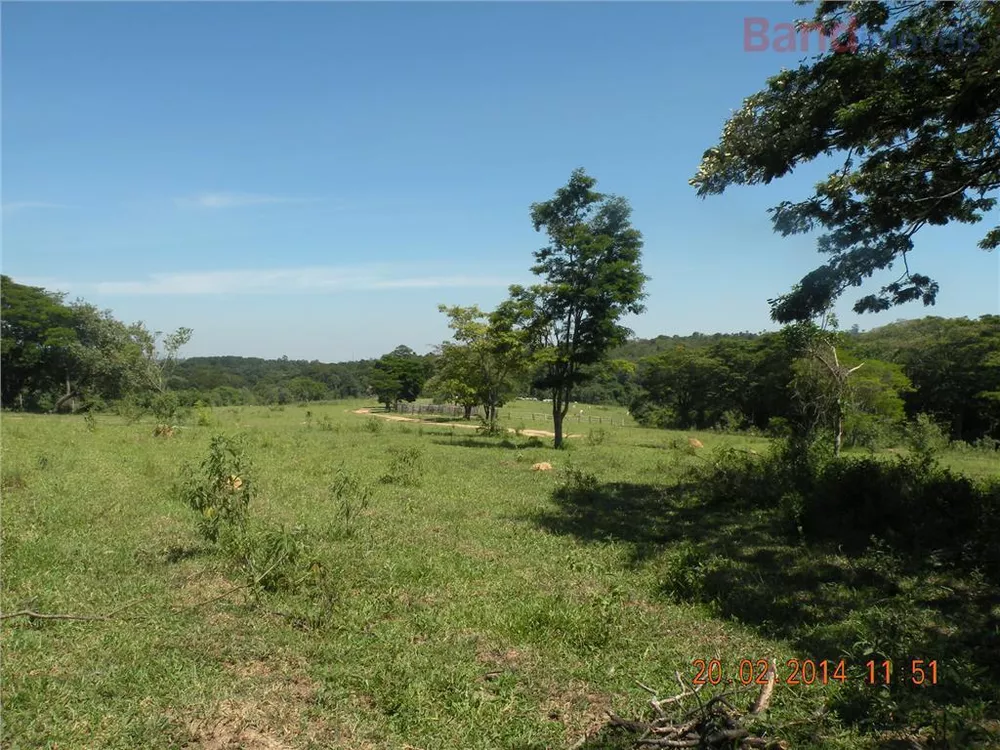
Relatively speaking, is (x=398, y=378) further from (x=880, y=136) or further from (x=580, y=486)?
(x=880, y=136)

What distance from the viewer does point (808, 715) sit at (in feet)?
13.1

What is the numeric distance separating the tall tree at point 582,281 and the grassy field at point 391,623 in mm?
11605

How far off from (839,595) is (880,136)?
6799 mm

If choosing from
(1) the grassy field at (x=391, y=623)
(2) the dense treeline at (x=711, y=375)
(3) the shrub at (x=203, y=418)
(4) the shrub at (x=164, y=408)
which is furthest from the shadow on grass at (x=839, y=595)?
(3) the shrub at (x=203, y=418)

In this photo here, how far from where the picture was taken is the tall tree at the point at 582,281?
850 inches

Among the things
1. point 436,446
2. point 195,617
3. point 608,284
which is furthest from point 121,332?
point 195,617

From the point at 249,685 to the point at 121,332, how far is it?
45.6 metres

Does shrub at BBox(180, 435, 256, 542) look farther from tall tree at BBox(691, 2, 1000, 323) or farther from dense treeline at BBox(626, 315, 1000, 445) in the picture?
dense treeline at BBox(626, 315, 1000, 445)

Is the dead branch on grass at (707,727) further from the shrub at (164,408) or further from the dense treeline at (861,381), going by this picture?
the shrub at (164,408)

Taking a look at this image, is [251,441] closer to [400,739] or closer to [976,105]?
[400,739]

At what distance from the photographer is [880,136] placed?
891 centimetres

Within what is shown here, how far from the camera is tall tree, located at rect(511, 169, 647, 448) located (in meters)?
21.6

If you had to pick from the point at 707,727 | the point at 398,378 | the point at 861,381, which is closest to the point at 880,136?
the point at 707,727

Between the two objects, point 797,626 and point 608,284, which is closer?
point 797,626
